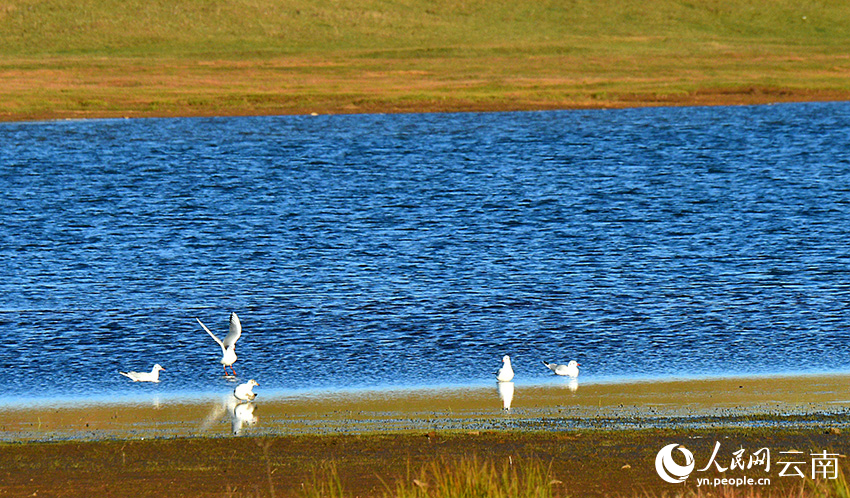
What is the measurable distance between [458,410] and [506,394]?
34.9 inches

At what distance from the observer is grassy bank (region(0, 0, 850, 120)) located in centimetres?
6075

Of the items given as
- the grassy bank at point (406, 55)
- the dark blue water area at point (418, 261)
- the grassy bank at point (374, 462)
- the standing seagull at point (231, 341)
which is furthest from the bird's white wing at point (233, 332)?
the grassy bank at point (406, 55)

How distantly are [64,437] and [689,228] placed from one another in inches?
691

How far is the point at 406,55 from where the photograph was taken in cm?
8900

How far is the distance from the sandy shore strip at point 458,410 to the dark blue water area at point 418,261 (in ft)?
1.88

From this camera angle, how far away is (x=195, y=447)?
10.8 metres

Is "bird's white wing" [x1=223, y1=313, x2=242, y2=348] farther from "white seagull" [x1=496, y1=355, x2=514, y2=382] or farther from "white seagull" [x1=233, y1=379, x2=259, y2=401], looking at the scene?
"white seagull" [x1=496, y1=355, x2=514, y2=382]

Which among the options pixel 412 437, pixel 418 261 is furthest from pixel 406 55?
pixel 412 437

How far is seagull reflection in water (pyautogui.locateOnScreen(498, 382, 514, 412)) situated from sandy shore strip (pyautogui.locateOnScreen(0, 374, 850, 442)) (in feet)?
0.11

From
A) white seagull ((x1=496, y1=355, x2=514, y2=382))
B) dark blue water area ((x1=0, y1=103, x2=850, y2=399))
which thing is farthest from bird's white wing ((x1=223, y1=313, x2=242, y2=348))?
white seagull ((x1=496, y1=355, x2=514, y2=382))

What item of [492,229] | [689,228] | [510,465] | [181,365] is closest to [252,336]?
[181,365]

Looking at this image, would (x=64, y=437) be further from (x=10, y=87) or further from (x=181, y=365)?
(x=10, y=87)

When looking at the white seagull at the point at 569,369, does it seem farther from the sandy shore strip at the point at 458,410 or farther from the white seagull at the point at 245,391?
the white seagull at the point at 245,391

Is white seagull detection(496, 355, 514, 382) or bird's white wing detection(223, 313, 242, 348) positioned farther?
bird's white wing detection(223, 313, 242, 348)
